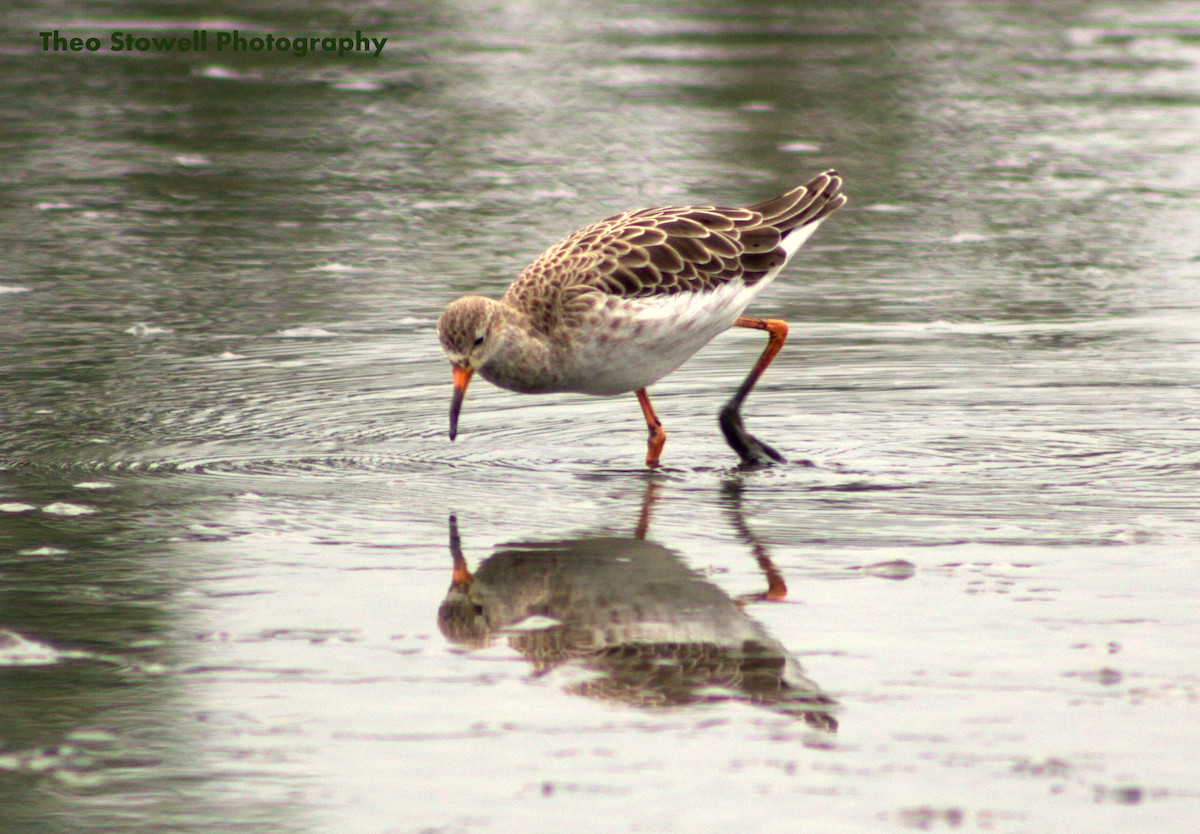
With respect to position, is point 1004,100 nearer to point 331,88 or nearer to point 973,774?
point 331,88

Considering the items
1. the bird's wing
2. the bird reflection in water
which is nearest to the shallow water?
the bird reflection in water

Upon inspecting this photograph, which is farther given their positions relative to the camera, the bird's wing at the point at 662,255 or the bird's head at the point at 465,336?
the bird's wing at the point at 662,255

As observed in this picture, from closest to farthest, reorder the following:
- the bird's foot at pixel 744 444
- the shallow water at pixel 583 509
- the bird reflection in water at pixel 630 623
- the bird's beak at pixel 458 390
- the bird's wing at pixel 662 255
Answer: the shallow water at pixel 583 509 → the bird reflection in water at pixel 630 623 → the bird's beak at pixel 458 390 → the bird's foot at pixel 744 444 → the bird's wing at pixel 662 255

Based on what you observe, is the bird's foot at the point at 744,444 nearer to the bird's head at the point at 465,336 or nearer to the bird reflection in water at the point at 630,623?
the bird's head at the point at 465,336

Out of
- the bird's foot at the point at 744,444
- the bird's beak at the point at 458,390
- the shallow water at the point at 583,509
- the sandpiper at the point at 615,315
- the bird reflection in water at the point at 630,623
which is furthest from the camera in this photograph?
the bird's foot at the point at 744,444

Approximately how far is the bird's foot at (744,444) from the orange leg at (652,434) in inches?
10.4

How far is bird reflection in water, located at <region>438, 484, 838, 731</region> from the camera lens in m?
4.91

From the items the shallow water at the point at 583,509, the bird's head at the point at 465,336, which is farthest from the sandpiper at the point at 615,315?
the shallow water at the point at 583,509

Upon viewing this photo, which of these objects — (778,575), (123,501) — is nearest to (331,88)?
(123,501)

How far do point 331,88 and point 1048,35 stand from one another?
9.35m

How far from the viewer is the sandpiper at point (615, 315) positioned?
24.4 ft

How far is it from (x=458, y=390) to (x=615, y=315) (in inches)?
29.5

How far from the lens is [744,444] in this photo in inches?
301

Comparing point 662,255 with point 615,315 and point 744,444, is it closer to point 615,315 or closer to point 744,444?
point 615,315
